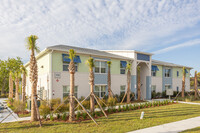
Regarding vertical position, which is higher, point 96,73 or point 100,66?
point 100,66

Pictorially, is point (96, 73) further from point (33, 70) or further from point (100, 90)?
point (33, 70)

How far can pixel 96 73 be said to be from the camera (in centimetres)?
1908

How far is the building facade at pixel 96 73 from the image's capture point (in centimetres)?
1596

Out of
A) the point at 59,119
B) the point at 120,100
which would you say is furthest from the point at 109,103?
the point at 120,100

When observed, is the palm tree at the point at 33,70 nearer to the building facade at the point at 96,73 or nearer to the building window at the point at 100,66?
the building facade at the point at 96,73

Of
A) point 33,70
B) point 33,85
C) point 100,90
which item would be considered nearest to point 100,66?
point 100,90

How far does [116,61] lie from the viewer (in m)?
21.0

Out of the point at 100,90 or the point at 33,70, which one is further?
the point at 100,90

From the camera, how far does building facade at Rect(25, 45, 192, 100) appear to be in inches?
629

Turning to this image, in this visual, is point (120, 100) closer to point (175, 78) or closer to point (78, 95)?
point (78, 95)

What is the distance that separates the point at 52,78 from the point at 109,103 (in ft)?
22.4

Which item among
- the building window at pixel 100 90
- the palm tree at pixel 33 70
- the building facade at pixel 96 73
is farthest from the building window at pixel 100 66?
the palm tree at pixel 33 70

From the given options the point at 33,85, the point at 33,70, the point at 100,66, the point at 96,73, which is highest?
the point at 100,66

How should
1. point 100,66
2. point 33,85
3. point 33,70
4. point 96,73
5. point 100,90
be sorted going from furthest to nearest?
point 100,66 → point 100,90 → point 96,73 → point 33,70 → point 33,85
